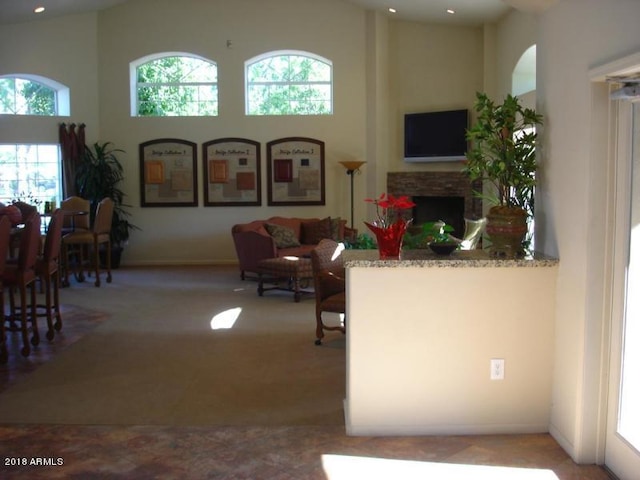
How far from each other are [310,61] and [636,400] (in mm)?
8704

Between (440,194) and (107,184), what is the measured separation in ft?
16.5

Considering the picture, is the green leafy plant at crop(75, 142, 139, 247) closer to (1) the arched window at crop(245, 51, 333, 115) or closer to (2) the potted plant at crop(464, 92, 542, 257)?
(1) the arched window at crop(245, 51, 333, 115)

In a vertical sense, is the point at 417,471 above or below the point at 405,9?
below

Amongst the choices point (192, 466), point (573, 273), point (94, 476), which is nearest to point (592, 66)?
point (573, 273)

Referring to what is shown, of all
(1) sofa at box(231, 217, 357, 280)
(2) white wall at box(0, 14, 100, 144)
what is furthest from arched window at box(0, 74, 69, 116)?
(1) sofa at box(231, 217, 357, 280)

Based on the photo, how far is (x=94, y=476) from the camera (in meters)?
3.42

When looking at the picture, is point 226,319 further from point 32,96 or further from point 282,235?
point 32,96

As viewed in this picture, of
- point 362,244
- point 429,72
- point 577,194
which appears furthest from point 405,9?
point 577,194

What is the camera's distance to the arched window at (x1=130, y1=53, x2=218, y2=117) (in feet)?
36.0

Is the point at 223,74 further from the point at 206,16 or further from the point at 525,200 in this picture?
the point at 525,200

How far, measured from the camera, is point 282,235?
915 centimetres

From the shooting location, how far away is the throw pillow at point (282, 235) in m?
9.09

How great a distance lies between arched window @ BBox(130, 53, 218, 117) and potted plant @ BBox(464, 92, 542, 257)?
7457mm

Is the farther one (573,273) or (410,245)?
(410,245)
